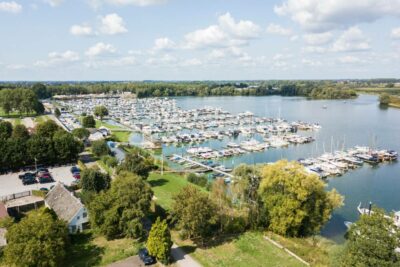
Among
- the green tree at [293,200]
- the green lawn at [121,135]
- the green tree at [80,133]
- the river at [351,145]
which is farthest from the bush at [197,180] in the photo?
the green lawn at [121,135]

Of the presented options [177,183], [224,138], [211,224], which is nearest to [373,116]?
[224,138]

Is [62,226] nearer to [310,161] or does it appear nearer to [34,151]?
[34,151]

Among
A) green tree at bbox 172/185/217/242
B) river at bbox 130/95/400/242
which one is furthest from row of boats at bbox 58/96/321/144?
green tree at bbox 172/185/217/242

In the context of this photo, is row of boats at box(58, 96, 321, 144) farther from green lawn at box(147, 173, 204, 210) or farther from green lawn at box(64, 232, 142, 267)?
green lawn at box(64, 232, 142, 267)

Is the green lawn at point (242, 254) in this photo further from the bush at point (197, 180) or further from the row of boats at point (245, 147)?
the row of boats at point (245, 147)

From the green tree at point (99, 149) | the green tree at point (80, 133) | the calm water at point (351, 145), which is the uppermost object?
the green tree at point (80, 133)
